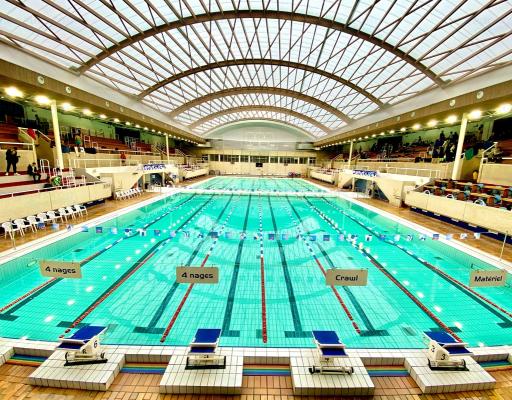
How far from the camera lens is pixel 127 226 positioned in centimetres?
830

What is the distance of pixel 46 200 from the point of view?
816cm

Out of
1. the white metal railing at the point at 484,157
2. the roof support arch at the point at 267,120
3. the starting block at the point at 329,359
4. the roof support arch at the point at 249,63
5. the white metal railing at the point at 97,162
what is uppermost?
the roof support arch at the point at 249,63

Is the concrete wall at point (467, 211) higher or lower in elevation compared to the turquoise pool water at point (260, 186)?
higher

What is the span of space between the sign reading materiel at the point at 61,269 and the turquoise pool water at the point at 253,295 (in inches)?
33.7

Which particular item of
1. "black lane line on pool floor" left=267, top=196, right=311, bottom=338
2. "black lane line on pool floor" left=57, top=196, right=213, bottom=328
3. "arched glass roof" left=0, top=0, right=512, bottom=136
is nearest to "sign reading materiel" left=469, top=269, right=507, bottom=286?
"black lane line on pool floor" left=267, top=196, right=311, bottom=338

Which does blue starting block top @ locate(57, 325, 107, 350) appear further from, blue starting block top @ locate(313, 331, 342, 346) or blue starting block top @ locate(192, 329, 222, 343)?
blue starting block top @ locate(313, 331, 342, 346)

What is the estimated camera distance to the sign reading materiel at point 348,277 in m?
3.48

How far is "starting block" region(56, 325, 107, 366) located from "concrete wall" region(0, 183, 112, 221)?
267 inches

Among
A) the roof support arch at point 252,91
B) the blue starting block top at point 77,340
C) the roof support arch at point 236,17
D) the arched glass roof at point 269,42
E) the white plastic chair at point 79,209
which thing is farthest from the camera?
the roof support arch at point 252,91

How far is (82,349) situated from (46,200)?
8.07 m

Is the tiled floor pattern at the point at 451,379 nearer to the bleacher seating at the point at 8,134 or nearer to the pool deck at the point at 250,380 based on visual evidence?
the pool deck at the point at 250,380

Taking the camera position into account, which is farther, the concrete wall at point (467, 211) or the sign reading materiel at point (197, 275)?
the concrete wall at point (467, 211)

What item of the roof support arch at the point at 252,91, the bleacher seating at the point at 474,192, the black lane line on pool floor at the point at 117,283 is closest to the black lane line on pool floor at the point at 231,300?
the black lane line on pool floor at the point at 117,283

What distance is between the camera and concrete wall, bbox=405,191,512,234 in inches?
279
